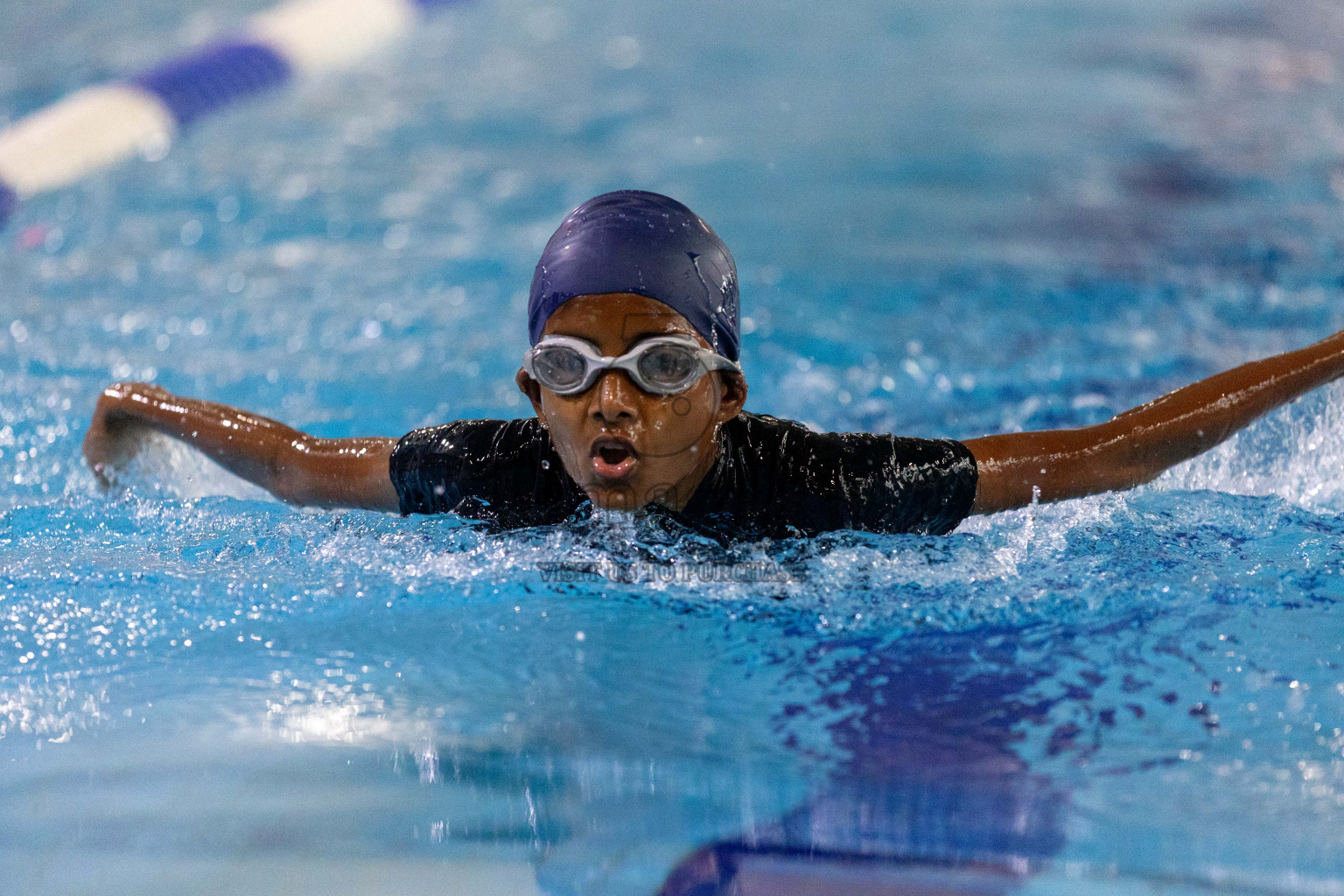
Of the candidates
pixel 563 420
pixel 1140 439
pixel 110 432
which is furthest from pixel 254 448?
pixel 1140 439

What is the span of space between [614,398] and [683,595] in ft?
1.21

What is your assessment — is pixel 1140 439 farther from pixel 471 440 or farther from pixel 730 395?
pixel 471 440

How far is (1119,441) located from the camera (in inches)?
89.1

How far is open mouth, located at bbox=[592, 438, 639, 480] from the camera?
1974mm

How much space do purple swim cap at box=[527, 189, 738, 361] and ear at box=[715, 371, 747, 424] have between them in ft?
0.13

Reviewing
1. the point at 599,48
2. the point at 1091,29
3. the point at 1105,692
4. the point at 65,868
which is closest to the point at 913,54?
the point at 1091,29

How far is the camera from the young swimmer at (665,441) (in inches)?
77.4

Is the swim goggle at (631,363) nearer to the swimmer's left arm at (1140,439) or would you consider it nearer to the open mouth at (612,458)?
the open mouth at (612,458)

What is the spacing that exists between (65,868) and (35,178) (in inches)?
192

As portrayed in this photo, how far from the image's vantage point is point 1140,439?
2270 millimetres

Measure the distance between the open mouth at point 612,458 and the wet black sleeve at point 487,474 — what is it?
0.21 m

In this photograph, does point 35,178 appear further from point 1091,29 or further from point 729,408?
point 1091,29

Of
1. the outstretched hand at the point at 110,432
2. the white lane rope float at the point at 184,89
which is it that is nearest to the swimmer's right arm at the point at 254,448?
the outstretched hand at the point at 110,432

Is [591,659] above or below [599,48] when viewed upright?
below
